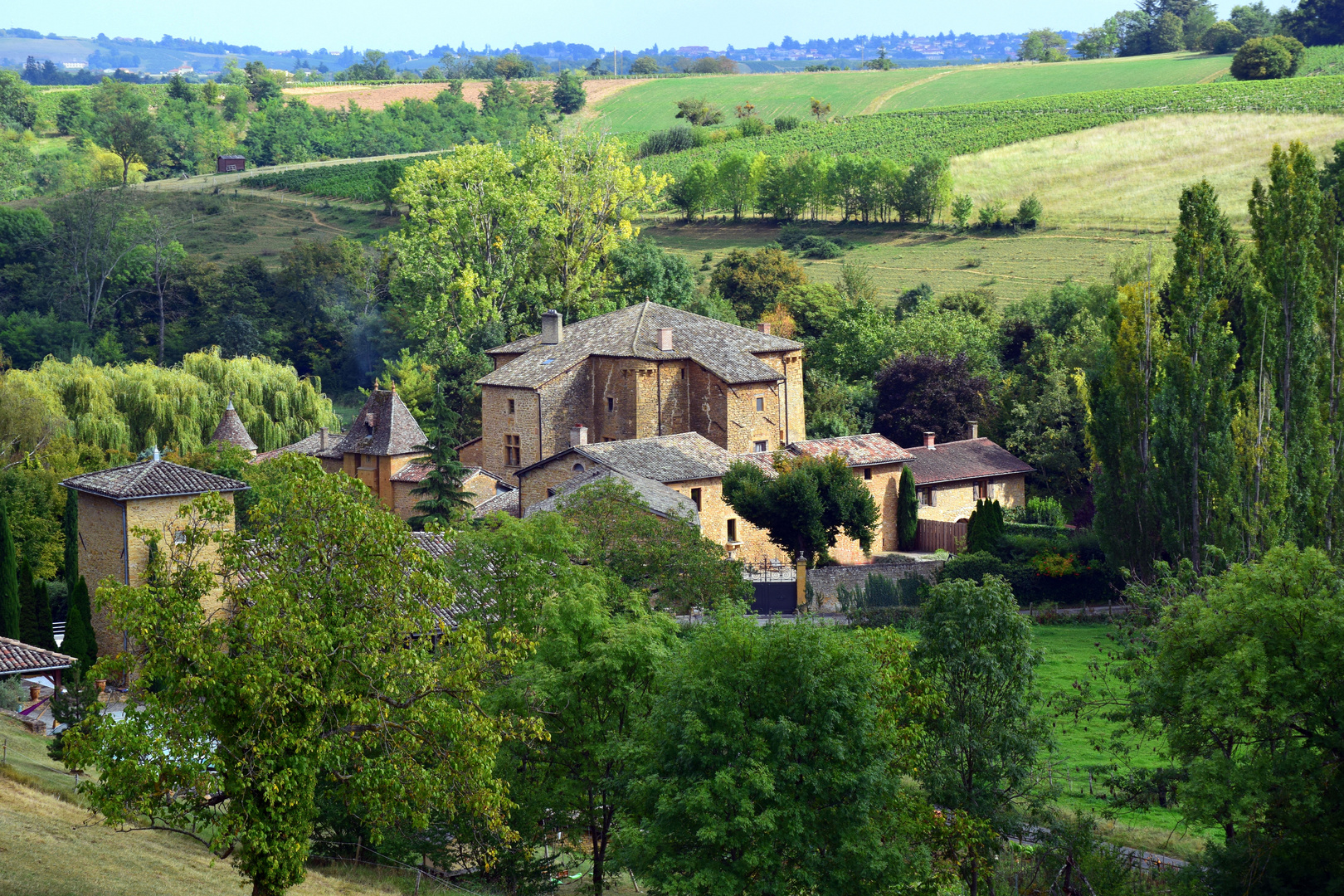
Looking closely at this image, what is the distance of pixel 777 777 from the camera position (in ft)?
65.9

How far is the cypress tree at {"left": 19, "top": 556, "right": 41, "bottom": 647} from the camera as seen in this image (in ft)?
120

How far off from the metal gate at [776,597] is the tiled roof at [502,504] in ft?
35.2

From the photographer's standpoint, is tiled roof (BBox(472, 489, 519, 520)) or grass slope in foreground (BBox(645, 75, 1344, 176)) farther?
grass slope in foreground (BBox(645, 75, 1344, 176))

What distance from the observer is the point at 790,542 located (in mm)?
48125

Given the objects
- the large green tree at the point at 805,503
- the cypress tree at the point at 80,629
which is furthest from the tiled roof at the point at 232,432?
the cypress tree at the point at 80,629

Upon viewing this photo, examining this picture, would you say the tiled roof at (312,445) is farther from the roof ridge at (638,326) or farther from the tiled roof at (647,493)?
the tiled roof at (647,493)

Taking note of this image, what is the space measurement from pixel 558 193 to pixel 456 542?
Answer: 47432 millimetres

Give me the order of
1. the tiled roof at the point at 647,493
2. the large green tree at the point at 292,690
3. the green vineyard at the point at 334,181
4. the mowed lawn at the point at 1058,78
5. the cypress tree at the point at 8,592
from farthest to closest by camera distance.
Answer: the mowed lawn at the point at 1058,78 → the green vineyard at the point at 334,181 → the tiled roof at the point at 647,493 → the cypress tree at the point at 8,592 → the large green tree at the point at 292,690

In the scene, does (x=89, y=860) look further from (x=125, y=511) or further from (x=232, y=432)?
(x=232, y=432)

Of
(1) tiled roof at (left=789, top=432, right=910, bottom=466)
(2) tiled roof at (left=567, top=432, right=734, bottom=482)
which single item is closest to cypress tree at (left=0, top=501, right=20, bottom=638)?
(2) tiled roof at (left=567, top=432, right=734, bottom=482)

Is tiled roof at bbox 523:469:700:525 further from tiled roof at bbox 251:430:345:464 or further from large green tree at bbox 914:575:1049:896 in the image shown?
large green tree at bbox 914:575:1049:896

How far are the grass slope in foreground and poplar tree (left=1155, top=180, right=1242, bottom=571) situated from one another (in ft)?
208

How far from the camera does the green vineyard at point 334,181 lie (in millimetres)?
122125

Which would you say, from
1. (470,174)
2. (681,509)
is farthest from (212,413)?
(681,509)
